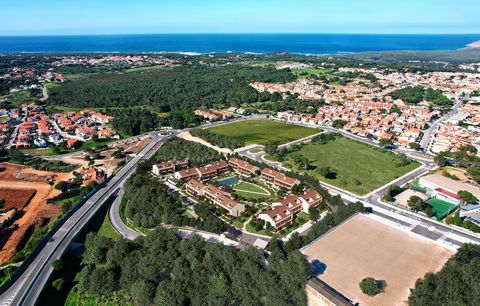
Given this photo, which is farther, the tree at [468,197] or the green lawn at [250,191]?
the green lawn at [250,191]

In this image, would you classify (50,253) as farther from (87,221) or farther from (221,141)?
(221,141)

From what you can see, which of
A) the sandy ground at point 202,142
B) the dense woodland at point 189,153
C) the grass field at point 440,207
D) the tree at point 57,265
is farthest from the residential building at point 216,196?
the grass field at point 440,207

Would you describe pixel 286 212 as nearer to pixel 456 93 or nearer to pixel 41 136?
pixel 41 136

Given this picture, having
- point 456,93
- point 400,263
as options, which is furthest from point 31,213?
point 456,93

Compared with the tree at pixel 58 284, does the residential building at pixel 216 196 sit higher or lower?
higher

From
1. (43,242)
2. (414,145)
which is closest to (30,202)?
(43,242)

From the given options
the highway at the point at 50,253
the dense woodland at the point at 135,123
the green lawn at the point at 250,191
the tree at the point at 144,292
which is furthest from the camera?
the dense woodland at the point at 135,123

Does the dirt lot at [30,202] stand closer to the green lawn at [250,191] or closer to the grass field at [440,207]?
the green lawn at [250,191]
